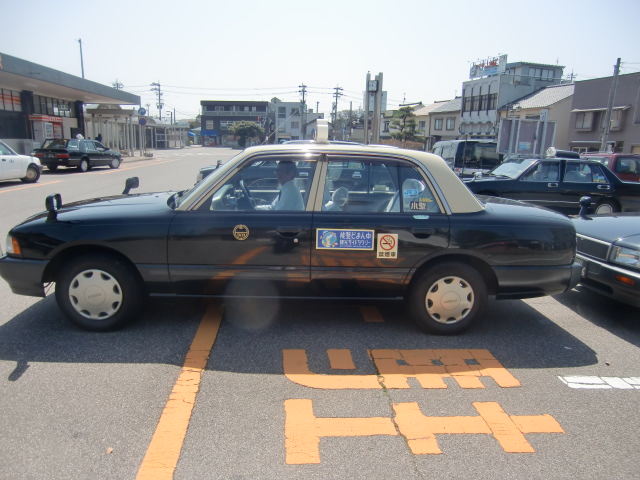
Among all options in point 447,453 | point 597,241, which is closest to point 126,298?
point 447,453

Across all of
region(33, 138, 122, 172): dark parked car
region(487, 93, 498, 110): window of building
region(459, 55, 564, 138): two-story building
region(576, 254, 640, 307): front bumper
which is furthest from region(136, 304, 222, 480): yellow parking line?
region(487, 93, 498, 110): window of building

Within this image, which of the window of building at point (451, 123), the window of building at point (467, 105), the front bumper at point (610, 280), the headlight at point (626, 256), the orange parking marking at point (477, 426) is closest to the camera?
the orange parking marking at point (477, 426)

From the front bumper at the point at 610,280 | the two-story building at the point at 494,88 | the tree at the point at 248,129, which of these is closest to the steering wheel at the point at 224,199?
the front bumper at the point at 610,280

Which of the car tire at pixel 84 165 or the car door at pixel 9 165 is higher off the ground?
the car door at pixel 9 165

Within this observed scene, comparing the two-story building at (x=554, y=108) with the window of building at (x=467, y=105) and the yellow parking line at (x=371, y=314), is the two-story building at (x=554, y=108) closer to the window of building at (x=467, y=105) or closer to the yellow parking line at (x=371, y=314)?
the window of building at (x=467, y=105)

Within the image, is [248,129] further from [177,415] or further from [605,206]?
[177,415]

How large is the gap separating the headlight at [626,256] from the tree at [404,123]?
4545 centimetres

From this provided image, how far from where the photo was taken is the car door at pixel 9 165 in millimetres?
14820

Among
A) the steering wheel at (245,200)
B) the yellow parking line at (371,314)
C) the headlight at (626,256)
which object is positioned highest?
the steering wheel at (245,200)

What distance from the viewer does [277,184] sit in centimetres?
418

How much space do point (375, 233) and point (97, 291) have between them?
2.28 metres

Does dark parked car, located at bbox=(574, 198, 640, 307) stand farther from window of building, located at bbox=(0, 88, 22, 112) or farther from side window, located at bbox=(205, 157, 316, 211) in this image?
window of building, located at bbox=(0, 88, 22, 112)

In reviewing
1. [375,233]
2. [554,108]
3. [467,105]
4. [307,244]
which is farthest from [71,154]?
[467,105]

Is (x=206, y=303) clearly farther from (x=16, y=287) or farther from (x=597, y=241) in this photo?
(x=597, y=241)
